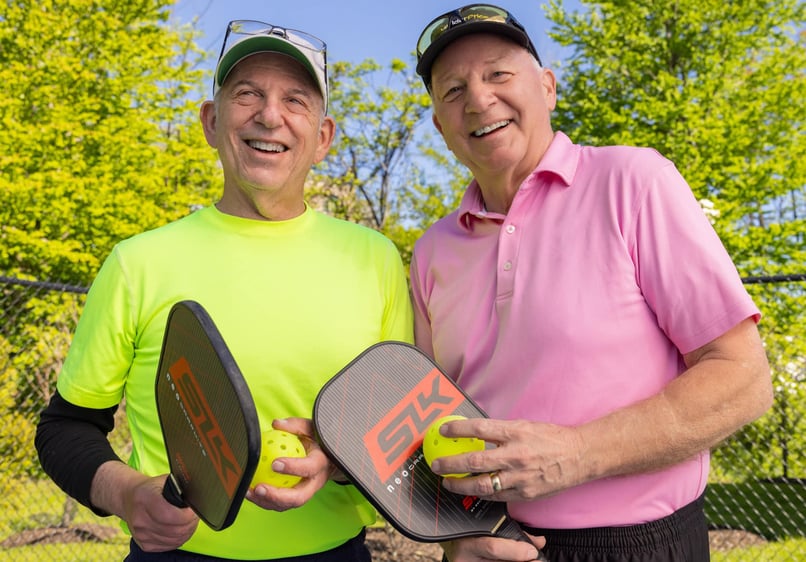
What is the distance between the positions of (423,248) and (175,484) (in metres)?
1.13

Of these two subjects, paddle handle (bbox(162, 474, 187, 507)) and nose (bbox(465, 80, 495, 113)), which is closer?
paddle handle (bbox(162, 474, 187, 507))

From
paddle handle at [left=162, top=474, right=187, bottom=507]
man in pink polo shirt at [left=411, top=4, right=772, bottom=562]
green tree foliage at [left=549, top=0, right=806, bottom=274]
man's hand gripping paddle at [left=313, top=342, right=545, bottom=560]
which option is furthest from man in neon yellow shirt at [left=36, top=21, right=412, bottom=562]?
green tree foliage at [left=549, top=0, right=806, bottom=274]

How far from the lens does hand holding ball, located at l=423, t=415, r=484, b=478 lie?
1494mm

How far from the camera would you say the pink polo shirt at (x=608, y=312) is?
1.62m

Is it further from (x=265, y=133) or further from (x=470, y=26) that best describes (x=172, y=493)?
(x=470, y=26)

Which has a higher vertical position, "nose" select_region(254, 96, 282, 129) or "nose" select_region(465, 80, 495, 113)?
"nose" select_region(465, 80, 495, 113)

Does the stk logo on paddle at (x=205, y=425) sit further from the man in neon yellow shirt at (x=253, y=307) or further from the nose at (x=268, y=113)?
the nose at (x=268, y=113)

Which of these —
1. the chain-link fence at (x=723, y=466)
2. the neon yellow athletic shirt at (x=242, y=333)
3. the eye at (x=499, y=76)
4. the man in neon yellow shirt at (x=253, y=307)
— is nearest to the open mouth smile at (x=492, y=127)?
the eye at (x=499, y=76)

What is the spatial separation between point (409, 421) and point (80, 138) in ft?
41.4

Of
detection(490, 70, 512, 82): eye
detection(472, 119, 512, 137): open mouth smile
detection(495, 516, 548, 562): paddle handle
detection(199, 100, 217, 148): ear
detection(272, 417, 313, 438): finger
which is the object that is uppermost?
detection(490, 70, 512, 82): eye

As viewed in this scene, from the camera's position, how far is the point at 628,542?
5.38 ft

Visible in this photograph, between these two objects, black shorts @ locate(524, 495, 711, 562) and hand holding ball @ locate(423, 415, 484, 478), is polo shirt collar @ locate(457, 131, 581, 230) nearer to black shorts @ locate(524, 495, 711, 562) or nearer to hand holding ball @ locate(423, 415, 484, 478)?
hand holding ball @ locate(423, 415, 484, 478)

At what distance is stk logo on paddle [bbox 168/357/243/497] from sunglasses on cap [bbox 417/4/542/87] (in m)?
1.23

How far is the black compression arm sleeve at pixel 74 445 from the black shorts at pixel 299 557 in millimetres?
183
